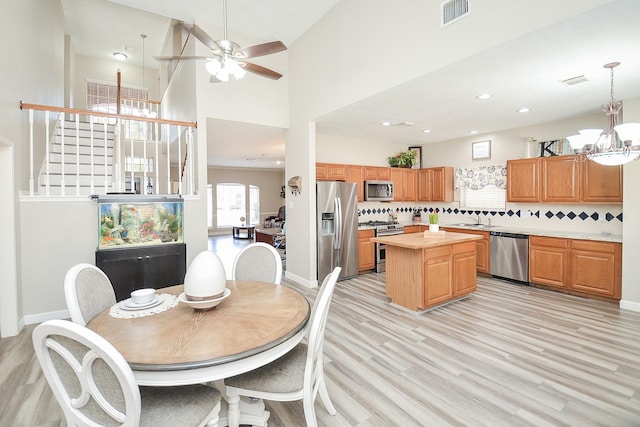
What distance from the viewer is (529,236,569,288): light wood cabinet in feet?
14.1

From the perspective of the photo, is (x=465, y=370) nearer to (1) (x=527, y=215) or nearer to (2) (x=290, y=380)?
(2) (x=290, y=380)

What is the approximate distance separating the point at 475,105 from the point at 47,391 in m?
5.17

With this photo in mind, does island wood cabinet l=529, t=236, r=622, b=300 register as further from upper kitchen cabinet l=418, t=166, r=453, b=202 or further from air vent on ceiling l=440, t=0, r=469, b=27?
air vent on ceiling l=440, t=0, r=469, b=27

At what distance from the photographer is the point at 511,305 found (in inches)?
152

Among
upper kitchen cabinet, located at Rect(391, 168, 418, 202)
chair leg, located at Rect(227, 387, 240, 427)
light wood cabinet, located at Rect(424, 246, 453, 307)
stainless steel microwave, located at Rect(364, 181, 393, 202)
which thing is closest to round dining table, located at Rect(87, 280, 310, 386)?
chair leg, located at Rect(227, 387, 240, 427)

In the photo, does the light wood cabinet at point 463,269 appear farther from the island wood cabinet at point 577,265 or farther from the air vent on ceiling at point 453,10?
the air vent on ceiling at point 453,10

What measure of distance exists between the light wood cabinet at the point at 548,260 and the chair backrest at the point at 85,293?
5.34 metres

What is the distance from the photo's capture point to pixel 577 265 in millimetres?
4156

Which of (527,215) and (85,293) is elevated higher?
(527,215)

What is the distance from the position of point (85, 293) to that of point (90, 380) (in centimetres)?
86

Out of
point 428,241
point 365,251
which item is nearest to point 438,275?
point 428,241

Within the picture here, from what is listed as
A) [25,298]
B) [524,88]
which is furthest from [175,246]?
[524,88]

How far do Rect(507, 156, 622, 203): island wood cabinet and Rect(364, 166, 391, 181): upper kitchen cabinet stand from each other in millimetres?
2149

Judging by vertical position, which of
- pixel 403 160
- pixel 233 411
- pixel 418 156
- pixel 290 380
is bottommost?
pixel 233 411
